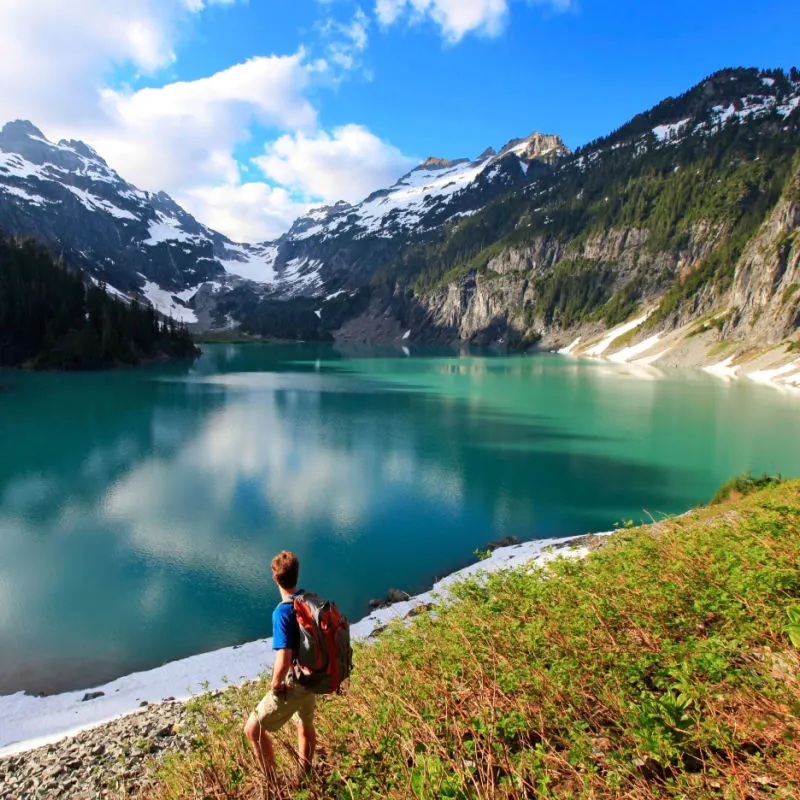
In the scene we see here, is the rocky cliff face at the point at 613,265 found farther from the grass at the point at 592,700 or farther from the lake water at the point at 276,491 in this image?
the grass at the point at 592,700

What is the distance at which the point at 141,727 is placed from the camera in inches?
361

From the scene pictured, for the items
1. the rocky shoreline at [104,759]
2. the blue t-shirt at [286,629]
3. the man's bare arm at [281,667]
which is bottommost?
the rocky shoreline at [104,759]

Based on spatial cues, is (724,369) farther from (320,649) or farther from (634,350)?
(320,649)

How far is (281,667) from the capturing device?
495 centimetres

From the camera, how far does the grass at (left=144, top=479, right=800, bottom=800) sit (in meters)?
4.04

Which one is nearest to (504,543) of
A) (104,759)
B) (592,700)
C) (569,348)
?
(104,759)

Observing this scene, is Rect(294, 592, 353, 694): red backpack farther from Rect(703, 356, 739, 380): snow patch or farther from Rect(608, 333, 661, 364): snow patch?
Rect(608, 333, 661, 364): snow patch

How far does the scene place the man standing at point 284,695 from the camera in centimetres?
498

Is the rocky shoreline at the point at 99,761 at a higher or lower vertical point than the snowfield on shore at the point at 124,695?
higher

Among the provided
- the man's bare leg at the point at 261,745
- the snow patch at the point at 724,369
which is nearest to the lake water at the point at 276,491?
the man's bare leg at the point at 261,745

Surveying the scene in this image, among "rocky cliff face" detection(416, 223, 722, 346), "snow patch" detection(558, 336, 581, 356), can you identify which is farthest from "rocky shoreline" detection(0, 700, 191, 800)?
"snow patch" detection(558, 336, 581, 356)

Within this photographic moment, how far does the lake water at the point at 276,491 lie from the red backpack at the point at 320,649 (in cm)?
1038

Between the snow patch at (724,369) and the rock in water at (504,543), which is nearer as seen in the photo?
the rock in water at (504,543)

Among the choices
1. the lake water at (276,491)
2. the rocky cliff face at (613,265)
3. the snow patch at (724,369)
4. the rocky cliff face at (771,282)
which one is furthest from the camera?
the rocky cliff face at (613,265)
